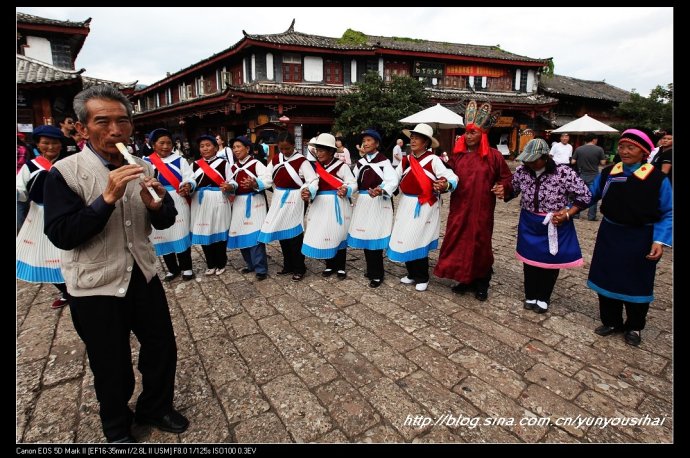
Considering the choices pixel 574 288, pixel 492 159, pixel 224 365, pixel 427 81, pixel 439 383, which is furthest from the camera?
pixel 427 81

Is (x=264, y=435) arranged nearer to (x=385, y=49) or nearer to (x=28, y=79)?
(x=28, y=79)

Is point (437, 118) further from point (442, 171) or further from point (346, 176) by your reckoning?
point (442, 171)

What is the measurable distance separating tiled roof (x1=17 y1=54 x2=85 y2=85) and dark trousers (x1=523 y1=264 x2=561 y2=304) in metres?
13.6

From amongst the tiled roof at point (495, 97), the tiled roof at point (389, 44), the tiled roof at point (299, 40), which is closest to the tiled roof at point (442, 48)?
the tiled roof at point (389, 44)

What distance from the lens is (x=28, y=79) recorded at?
1084 cm

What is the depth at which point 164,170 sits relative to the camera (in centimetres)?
445

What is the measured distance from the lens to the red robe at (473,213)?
399cm

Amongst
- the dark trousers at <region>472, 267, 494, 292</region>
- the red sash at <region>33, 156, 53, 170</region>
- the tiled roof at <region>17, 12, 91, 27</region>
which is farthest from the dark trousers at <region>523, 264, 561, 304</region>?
the tiled roof at <region>17, 12, 91, 27</region>

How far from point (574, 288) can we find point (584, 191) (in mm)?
1582

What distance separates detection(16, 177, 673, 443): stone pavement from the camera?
2297 millimetres

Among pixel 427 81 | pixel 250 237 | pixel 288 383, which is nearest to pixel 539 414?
pixel 288 383

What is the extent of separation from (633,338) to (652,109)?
25272 mm

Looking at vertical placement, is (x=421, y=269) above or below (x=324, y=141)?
below

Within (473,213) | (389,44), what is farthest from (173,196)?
(389,44)
